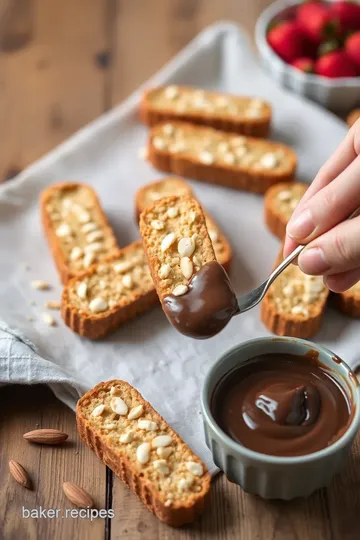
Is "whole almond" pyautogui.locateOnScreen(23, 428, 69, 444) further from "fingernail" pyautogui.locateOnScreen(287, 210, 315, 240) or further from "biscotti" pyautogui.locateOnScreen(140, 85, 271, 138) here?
"biscotti" pyautogui.locateOnScreen(140, 85, 271, 138)

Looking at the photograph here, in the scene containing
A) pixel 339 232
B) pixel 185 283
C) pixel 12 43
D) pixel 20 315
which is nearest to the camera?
pixel 339 232

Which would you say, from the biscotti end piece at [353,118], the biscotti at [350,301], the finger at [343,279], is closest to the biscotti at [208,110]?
the biscotti end piece at [353,118]

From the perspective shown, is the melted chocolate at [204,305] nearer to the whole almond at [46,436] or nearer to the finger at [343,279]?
the finger at [343,279]

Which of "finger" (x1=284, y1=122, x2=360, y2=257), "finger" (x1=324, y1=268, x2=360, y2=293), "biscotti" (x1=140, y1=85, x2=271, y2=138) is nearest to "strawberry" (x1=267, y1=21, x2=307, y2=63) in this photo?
"biscotti" (x1=140, y1=85, x2=271, y2=138)

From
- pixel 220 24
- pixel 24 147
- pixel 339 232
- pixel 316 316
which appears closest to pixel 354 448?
pixel 316 316

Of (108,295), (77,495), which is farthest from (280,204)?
(77,495)

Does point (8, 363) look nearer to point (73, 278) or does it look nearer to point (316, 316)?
point (73, 278)
